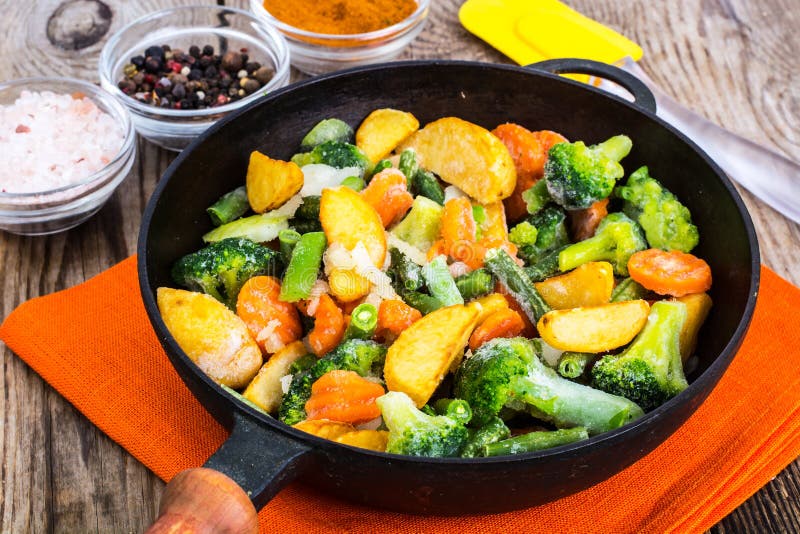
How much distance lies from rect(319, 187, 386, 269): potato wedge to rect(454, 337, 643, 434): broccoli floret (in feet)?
1.40

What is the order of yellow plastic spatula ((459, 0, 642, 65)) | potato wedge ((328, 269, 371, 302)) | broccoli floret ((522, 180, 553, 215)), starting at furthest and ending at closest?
yellow plastic spatula ((459, 0, 642, 65)) < broccoli floret ((522, 180, 553, 215)) < potato wedge ((328, 269, 371, 302))

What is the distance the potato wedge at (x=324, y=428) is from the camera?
1.78m

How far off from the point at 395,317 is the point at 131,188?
1.51m

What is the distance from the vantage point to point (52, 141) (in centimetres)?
294

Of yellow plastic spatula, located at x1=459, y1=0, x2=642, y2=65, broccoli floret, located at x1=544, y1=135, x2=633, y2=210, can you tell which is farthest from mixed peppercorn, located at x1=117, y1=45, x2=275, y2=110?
broccoli floret, located at x1=544, y1=135, x2=633, y2=210

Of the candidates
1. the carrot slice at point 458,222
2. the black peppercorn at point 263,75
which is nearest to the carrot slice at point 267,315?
the carrot slice at point 458,222

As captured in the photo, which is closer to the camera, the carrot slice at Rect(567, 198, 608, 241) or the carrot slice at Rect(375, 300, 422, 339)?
the carrot slice at Rect(375, 300, 422, 339)

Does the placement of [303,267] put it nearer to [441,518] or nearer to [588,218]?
[441,518]

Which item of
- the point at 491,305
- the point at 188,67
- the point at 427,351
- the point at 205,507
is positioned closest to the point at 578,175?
the point at 491,305

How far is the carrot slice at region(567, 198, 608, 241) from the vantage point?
7.93 feet

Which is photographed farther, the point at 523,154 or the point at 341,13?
the point at 341,13

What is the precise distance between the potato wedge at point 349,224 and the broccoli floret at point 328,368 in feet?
0.99


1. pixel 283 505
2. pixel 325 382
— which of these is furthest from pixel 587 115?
pixel 283 505

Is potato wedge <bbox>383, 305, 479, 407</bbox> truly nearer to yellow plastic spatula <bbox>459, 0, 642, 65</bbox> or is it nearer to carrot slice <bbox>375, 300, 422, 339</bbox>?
carrot slice <bbox>375, 300, 422, 339</bbox>
